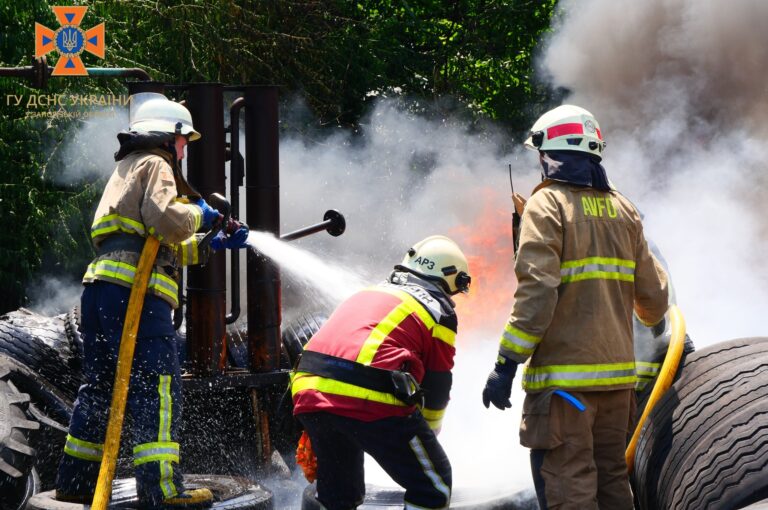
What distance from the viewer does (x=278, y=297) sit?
5.78 m

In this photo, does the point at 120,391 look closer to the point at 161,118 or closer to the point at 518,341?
the point at 161,118

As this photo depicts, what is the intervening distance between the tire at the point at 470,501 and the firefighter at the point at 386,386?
20.8 inches

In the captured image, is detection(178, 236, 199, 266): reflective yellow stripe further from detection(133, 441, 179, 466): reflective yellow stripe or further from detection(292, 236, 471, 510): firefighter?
detection(292, 236, 471, 510): firefighter

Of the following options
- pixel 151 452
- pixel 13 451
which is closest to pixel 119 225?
pixel 151 452

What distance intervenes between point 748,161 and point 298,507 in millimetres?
4645

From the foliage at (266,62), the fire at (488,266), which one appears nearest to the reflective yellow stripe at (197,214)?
the fire at (488,266)

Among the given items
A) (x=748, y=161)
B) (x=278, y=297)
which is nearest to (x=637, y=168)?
(x=748, y=161)

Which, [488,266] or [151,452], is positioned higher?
[488,266]

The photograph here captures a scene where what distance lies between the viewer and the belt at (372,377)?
357 centimetres

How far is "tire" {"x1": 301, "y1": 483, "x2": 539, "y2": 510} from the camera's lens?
430cm

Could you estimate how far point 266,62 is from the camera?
420 inches

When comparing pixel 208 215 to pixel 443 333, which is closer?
pixel 443 333

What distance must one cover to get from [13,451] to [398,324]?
216cm

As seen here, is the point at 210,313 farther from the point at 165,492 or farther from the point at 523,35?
the point at 523,35
